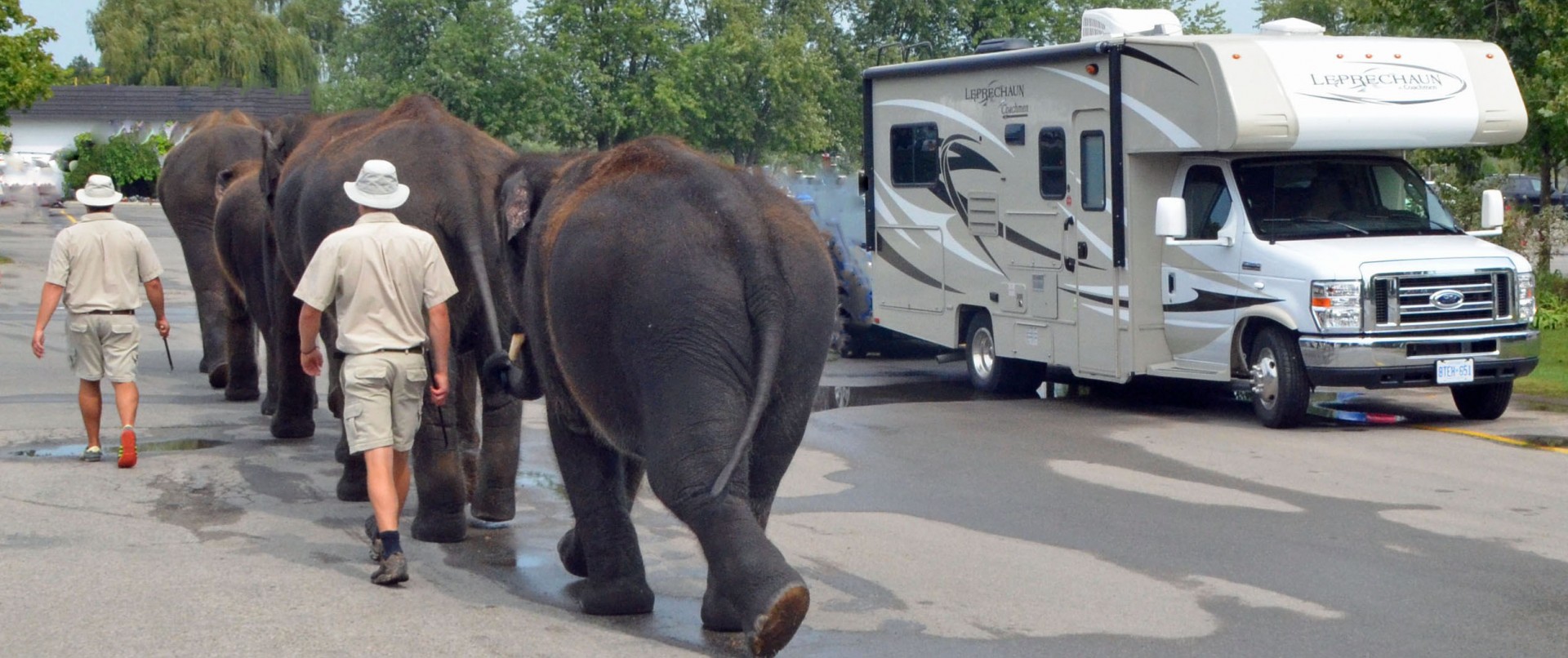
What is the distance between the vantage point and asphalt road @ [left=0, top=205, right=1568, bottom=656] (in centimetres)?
669

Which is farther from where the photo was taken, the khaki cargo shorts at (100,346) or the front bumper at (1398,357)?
the front bumper at (1398,357)

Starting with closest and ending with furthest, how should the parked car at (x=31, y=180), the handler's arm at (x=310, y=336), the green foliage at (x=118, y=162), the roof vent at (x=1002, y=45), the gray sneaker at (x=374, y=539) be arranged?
the gray sneaker at (x=374, y=539)
the handler's arm at (x=310, y=336)
the roof vent at (x=1002, y=45)
the parked car at (x=31, y=180)
the green foliage at (x=118, y=162)

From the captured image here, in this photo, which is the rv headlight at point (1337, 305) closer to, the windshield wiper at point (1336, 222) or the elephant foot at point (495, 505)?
the windshield wiper at point (1336, 222)

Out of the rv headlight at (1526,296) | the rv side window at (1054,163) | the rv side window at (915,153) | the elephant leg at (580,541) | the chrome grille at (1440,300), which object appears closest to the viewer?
the elephant leg at (580,541)

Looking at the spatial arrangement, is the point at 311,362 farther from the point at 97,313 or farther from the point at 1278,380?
the point at 1278,380

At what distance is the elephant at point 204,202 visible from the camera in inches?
593

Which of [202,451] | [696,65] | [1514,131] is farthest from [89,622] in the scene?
[696,65]

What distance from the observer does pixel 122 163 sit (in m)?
61.6

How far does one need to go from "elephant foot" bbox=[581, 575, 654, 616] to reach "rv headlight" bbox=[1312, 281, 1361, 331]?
7.08m

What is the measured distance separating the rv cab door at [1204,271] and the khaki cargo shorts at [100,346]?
7679 millimetres

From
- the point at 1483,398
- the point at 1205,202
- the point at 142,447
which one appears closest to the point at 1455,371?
the point at 1483,398

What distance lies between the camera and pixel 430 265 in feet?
25.5

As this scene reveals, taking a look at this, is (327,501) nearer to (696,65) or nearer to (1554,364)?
(1554,364)

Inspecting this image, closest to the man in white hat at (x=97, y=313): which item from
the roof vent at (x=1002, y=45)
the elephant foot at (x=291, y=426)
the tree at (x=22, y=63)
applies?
the elephant foot at (x=291, y=426)
